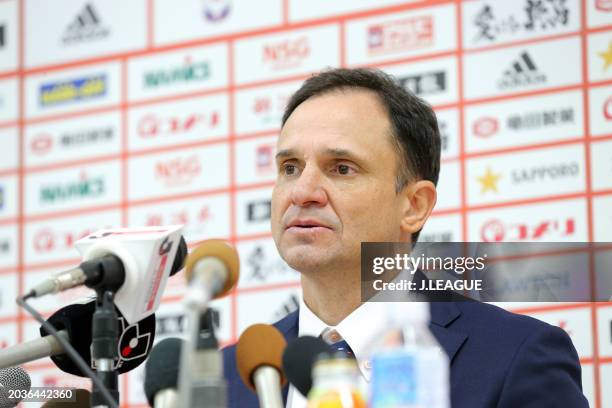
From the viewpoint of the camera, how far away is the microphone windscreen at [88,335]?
232 cm

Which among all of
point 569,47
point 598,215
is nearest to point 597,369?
point 598,215

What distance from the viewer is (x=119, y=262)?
219 cm

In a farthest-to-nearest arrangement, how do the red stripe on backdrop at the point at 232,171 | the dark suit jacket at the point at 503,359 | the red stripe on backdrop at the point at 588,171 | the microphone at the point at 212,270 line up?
the red stripe on backdrop at the point at 232,171, the red stripe on backdrop at the point at 588,171, the dark suit jacket at the point at 503,359, the microphone at the point at 212,270

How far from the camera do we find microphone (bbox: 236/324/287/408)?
1.84m

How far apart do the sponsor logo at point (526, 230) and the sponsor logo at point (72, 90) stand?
81.8 inches

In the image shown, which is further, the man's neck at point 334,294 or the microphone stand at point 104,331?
the man's neck at point 334,294

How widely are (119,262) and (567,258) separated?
140 cm

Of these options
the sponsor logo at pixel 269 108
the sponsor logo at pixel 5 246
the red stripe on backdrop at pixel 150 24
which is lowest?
the sponsor logo at pixel 5 246

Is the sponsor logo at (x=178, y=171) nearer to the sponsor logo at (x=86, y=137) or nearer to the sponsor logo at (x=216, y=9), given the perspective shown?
the sponsor logo at (x=86, y=137)

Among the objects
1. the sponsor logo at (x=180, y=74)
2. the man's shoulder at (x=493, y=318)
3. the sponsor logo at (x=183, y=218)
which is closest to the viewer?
the man's shoulder at (x=493, y=318)

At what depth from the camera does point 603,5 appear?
174 inches

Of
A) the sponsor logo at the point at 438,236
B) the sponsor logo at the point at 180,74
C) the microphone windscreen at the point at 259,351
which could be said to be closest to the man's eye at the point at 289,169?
the microphone windscreen at the point at 259,351

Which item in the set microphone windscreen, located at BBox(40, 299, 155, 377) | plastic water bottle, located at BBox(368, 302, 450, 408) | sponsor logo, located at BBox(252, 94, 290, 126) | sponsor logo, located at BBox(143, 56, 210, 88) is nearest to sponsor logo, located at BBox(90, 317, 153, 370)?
microphone windscreen, located at BBox(40, 299, 155, 377)

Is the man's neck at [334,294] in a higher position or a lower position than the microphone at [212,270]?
lower
